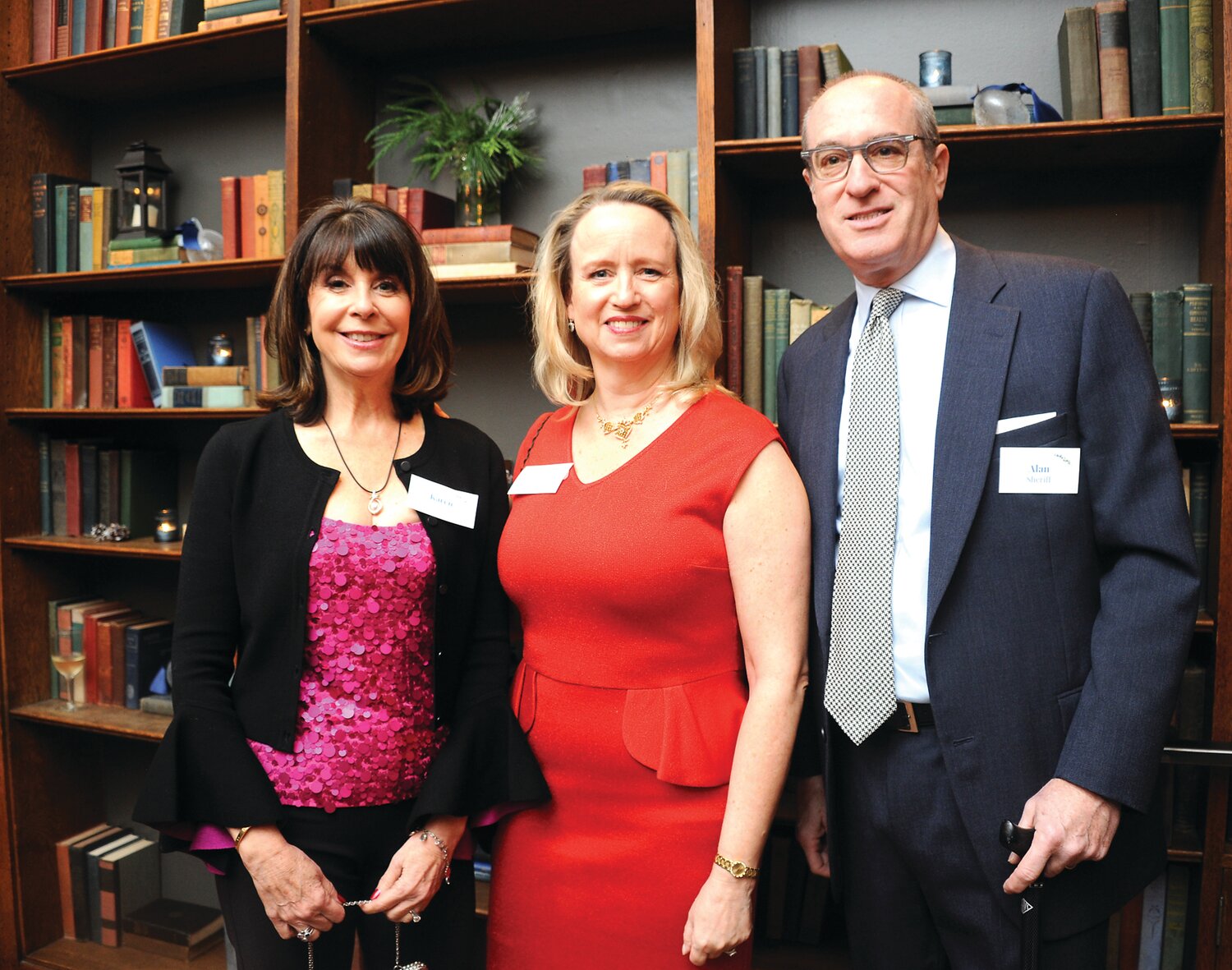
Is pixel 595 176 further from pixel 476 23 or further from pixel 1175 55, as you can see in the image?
pixel 1175 55

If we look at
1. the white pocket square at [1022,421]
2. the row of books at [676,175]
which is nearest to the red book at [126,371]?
the row of books at [676,175]

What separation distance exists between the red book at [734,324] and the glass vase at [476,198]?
31.1 inches

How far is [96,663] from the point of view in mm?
3043

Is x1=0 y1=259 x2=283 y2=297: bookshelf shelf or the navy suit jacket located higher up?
x1=0 y1=259 x2=283 y2=297: bookshelf shelf

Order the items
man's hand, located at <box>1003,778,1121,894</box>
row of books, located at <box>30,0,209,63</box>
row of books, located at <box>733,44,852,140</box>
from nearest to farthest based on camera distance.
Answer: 1. man's hand, located at <box>1003,778,1121,894</box>
2. row of books, located at <box>733,44,852,140</box>
3. row of books, located at <box>30,0,209,63</box>

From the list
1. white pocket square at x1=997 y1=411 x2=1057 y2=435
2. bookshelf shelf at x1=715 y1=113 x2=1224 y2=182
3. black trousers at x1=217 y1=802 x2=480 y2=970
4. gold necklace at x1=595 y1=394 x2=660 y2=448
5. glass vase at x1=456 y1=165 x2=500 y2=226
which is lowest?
black trousers at x1=217 y1=802 x2=480 y2=970

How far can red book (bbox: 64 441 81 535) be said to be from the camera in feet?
9.86

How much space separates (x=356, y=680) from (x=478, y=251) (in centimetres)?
134

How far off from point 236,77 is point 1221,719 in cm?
332

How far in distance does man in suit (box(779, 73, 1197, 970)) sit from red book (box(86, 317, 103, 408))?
248 cm

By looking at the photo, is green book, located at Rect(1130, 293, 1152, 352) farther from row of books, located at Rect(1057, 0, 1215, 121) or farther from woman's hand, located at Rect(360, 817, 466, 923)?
woman's hand, located at Rect(360, 817, 466, 923)

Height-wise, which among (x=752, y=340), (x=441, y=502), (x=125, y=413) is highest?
(x=752, y=340)

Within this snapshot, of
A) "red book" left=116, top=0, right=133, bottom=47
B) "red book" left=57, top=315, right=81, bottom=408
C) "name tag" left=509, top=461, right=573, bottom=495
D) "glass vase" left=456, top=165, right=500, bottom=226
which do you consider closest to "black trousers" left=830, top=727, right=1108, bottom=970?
"name tag" left=509, top=461, right=573, bottom=495

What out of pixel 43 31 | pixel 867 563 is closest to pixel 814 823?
pixel 867 563
